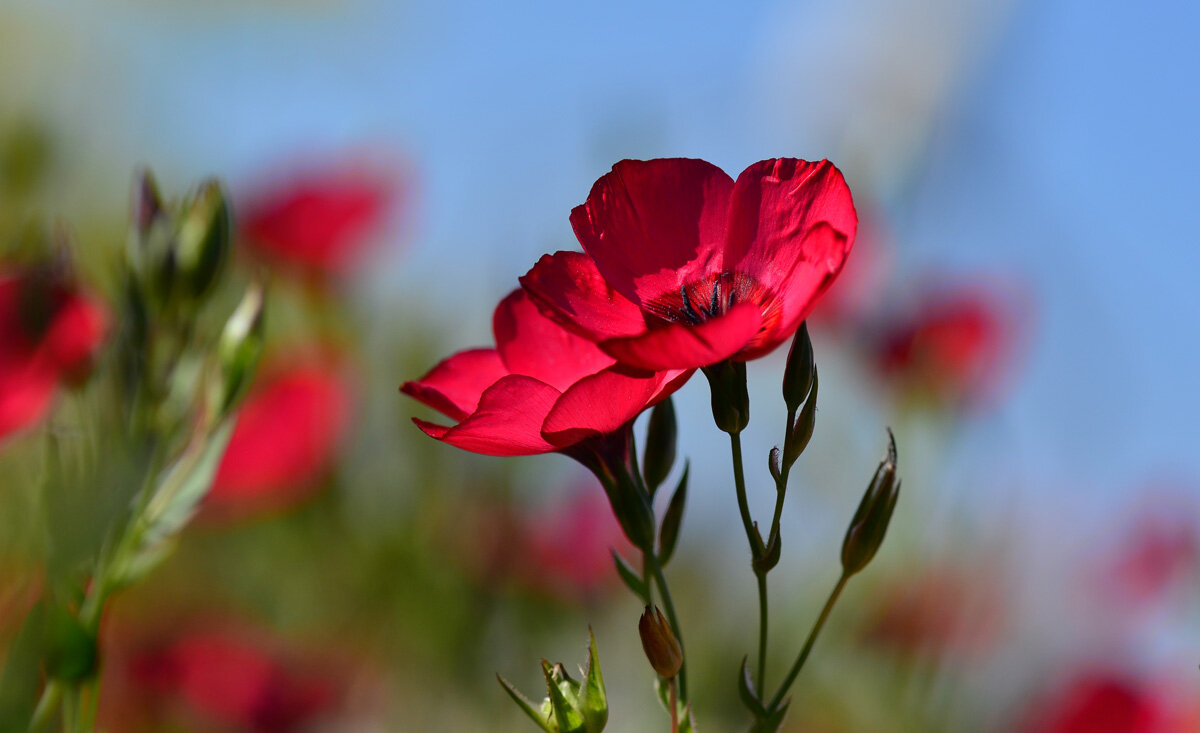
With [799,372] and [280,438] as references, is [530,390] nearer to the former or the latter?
[799,372]

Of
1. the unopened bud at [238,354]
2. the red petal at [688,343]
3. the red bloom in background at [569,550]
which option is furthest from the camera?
the red bloom in background at [569,550]

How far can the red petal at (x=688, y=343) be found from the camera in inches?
15.3

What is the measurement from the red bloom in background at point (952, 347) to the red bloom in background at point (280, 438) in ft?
2.31

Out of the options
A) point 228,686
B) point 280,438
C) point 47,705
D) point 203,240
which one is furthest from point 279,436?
point 47,705

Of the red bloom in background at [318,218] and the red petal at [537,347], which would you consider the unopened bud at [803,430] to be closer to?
the red petal at [537,347]

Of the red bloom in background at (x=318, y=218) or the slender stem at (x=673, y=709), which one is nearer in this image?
the slender stem at (x=673, y=709)

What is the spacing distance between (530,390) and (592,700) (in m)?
0.12

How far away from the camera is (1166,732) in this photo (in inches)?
40.5

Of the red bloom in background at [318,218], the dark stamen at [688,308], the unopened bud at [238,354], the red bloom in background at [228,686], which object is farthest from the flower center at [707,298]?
the red bloom in background at [318,218]

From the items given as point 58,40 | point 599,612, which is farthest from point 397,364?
point 58,40

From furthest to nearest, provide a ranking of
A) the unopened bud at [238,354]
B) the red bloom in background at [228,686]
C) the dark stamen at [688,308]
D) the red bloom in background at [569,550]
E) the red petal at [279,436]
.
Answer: the red bloom in background at [569,550], the red petal at [279,436], the red bloom in background at [228,686], the unopened bud at [238,354], the dark stamen at [688,308]

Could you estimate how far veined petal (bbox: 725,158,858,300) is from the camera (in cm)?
44

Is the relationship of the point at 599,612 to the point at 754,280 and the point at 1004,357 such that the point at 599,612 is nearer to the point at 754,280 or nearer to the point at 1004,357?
the point at 1004,357

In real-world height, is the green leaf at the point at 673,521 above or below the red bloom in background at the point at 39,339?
above
